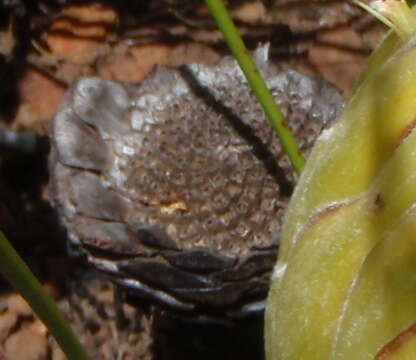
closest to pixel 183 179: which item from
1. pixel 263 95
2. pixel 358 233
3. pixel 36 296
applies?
pixel 263 95

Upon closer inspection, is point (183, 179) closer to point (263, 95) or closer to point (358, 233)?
point (263, 95)

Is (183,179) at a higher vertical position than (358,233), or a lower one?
lower

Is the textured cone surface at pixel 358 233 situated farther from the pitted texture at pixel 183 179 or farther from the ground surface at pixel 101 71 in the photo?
the ground surface at pixel 101 71

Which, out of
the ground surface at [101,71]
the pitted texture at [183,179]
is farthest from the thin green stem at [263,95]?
the ground surface at [101,71]

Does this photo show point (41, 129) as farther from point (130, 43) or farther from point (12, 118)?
point (130, 43)

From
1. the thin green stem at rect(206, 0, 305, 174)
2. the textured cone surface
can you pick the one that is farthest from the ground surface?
the textured cone surface

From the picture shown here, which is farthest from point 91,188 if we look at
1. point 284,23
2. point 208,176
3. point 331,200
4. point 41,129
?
point 331,200

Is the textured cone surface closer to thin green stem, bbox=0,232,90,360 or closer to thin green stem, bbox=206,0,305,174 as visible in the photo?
thin green stem, bbox=0,232,90,360
